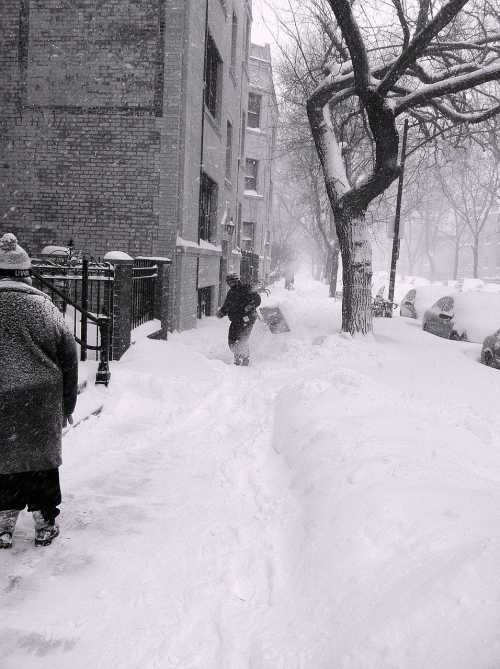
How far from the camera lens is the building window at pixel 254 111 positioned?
29564 millimetres

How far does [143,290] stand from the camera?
934cm

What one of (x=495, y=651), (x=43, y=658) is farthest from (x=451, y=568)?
(x=43, y=658)

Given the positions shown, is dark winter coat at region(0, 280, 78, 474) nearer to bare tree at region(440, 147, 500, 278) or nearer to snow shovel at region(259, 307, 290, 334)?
snow shovel at region(259, 307, 290, 334)

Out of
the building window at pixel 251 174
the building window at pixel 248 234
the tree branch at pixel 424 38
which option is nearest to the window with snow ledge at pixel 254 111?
the building window at pixel 251 174

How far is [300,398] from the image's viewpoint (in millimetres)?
6309

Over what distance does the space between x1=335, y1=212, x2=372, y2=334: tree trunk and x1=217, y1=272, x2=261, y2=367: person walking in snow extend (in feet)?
7.28

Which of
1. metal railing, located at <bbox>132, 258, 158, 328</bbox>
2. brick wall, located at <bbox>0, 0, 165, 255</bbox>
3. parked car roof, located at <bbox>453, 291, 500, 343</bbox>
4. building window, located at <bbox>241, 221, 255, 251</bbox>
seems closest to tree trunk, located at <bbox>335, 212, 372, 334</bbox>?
parked car roof, located at <bbox>453, 291, 500, 343</bbox>

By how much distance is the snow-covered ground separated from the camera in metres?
2.29

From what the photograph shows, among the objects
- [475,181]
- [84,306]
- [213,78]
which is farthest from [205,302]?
[475,181]

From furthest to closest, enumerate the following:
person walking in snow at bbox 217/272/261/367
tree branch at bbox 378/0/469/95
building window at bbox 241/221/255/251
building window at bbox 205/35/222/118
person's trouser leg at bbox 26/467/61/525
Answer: building window at bbox 241/221/255/251
building window at bbox 205/35/222/118
person walking in snow at bbox 217/272/261/367
tree branch at bbox 378/0/469/95
person's trouser leg at bbox 26/467/61/525

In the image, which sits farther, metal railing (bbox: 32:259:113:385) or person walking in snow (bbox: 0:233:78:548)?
metal railing (bbox: 32:259:113:385)

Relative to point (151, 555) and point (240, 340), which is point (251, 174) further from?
point (151, 555)

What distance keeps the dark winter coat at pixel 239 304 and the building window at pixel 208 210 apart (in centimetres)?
552

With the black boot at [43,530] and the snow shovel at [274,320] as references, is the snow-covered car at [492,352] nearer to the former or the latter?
the snow shovel at [274,320]
